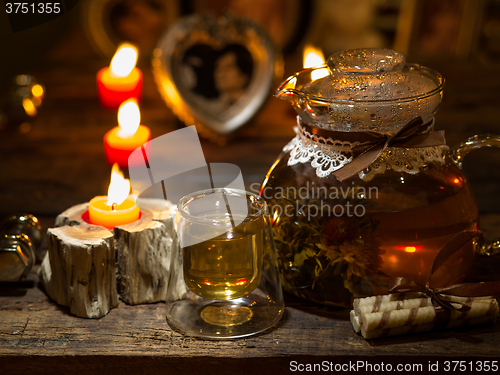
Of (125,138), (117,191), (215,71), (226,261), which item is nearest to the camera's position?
(226,261)

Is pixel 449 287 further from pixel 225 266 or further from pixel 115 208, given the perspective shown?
pixel 115 208

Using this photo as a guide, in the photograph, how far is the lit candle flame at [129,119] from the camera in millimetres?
1188

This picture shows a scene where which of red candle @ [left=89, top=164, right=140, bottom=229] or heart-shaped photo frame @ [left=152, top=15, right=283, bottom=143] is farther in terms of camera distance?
heart-shaped photo frame @ [left=152, top=15, right=283, bottom=143]

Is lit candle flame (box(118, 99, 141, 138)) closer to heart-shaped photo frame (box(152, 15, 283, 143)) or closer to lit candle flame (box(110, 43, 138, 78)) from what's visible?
lit candle flame (box(110, 43, 138, 78))

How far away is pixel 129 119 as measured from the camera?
3.90ft

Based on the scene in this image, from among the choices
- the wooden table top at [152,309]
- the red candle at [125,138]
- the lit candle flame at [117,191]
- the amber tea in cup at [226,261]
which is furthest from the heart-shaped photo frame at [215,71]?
the amber tea in cup at [226,261]

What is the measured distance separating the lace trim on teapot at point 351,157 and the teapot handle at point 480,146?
0.14 ft

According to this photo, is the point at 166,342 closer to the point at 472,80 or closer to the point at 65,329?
the point at 65,329

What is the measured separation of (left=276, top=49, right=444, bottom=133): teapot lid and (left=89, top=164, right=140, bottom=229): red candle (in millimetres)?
253

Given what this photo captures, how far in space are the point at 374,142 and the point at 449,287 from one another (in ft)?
0.68

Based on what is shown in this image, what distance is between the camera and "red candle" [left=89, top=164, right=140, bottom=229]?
751mm

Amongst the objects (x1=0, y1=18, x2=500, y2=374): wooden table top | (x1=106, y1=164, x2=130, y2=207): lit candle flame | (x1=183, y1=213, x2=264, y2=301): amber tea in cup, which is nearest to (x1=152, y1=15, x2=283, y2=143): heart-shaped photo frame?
(x1=0, y1=18, x2=500, y2=374): wooden table top

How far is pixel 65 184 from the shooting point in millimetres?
1232

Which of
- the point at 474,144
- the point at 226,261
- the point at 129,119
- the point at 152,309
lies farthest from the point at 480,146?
the point at 129,119
